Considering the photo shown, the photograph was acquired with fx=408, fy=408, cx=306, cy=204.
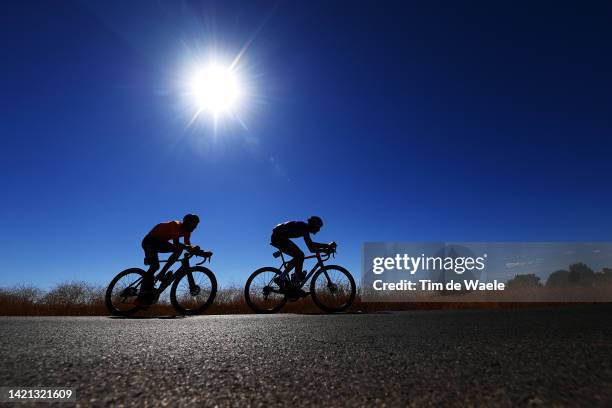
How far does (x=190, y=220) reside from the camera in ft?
30.1

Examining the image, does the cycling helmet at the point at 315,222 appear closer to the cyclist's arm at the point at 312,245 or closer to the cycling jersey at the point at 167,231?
the cyclist's arm at the point at 312,245

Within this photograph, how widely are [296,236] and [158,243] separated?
3.20m

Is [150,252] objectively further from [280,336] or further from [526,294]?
[526,294]

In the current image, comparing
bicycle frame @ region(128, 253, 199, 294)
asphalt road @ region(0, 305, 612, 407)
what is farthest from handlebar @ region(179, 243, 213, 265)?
asphalt road @ region(0, 305, 612, 407)

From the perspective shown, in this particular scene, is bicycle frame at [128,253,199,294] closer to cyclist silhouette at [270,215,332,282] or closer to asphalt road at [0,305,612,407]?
cyclist silhouette at [270,215,332,282]

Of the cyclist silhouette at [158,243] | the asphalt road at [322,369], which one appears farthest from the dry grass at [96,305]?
the asphalt road at [322,369]

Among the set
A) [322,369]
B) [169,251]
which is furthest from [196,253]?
[322,369]

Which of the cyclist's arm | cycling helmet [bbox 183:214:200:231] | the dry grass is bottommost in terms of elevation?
the dry grass

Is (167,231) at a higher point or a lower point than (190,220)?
lower

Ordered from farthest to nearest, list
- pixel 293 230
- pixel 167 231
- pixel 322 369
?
pixel 293 230 < pixel 167 231 < pixel 322 369

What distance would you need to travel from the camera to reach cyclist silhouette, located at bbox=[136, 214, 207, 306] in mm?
9094

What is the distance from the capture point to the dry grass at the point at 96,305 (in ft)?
32.9

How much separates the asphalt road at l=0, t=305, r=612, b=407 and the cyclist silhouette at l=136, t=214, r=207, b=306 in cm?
574

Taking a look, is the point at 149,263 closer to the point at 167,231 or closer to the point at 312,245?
the point at 167,231
